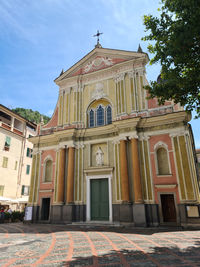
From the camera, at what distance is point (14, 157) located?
25312 millimetres

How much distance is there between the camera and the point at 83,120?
18234mm

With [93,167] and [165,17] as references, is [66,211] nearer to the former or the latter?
[93,167]

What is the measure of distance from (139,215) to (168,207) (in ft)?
7.27

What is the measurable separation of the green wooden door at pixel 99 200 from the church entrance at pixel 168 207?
4116 mm

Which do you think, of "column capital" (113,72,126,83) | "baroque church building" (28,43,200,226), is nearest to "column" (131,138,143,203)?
"baroque church building" (28,43,200,226)

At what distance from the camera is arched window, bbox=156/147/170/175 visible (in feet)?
47.0

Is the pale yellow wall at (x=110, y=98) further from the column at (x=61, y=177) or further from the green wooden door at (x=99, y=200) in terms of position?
the green wooden door at (x=99, y=200)

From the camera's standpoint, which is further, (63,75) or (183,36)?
(63,75)

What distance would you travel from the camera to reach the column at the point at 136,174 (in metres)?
13.6

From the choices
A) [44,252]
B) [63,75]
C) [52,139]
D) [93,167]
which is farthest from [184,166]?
[63,75]

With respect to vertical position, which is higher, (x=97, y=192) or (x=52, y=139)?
(x=52, y=139)

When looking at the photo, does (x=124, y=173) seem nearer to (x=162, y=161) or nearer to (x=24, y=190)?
(x=162, y=161)

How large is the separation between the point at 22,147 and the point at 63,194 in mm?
13312

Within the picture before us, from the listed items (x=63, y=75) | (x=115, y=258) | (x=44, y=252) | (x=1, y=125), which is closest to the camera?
(x=115, y=258)
